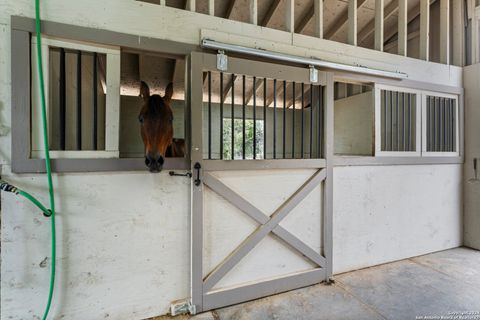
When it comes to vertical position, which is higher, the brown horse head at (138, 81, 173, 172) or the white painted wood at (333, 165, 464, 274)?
the brown horse head at (138, 81, 173, 172)

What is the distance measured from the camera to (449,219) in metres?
3.05

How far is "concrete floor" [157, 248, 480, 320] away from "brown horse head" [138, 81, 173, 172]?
125 cm

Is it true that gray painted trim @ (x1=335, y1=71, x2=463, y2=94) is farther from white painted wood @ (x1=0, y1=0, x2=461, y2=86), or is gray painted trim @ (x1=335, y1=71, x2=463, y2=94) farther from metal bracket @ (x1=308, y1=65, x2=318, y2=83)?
metal bracket @ (x1=308, y1=65, x2=318, y2=83)

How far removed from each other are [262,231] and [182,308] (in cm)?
86

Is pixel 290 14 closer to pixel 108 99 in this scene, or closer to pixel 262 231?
pixel 108 99

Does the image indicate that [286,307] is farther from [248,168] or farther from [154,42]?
[154,42]

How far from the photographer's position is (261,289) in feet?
6.66

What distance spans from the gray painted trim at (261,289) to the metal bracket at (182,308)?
11cm

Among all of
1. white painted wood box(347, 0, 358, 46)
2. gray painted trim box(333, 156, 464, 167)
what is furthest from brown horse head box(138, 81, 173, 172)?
white painted wood box(347, 0, 358, 46)

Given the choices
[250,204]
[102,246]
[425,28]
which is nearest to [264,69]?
[250,204]

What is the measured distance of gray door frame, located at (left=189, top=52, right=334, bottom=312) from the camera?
5.94 feet

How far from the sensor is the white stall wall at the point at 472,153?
2.99 meters

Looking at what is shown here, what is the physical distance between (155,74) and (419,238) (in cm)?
490

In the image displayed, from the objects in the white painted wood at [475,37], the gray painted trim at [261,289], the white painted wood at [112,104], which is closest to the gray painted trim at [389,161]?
the gray painted trim at [261,289]
